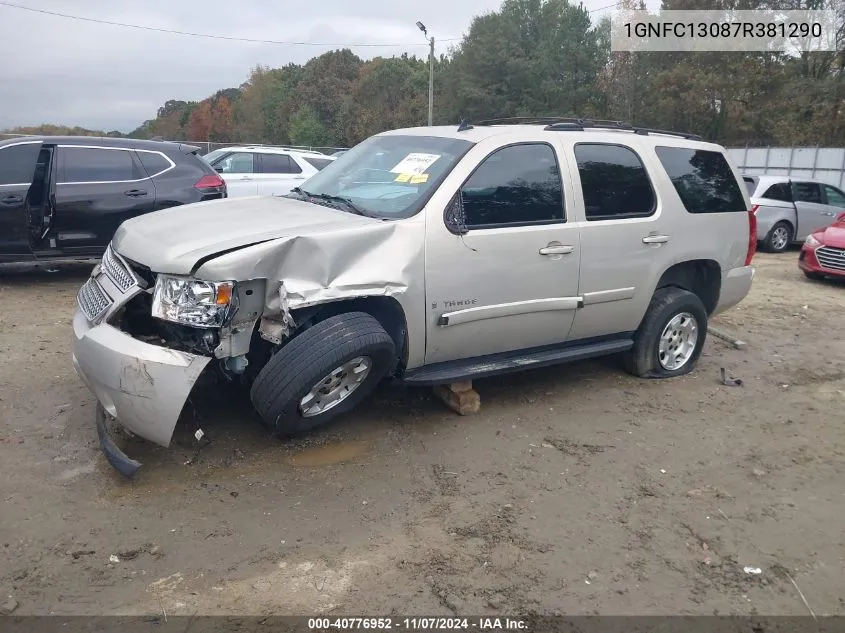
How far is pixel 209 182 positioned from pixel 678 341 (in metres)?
5.71

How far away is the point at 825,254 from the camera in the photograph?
10.5m

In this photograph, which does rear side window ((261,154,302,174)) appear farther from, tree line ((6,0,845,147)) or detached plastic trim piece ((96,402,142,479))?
tree line ((6,0,845,147))

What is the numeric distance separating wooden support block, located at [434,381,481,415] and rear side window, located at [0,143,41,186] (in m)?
5.49

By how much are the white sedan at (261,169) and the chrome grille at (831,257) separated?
7.91 meters

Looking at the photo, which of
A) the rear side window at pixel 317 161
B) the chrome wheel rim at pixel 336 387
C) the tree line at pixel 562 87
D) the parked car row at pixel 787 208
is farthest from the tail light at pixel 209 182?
the tree line at pixel 562 87

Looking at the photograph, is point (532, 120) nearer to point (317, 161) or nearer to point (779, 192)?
point (317, 161)

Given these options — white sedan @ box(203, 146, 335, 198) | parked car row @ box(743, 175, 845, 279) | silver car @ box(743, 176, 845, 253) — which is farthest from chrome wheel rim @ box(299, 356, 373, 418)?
silver car @ box(743, 176, 845, 253)

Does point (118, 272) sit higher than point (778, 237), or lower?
higher

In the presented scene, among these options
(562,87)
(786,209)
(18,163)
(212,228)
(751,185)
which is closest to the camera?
(212,228)

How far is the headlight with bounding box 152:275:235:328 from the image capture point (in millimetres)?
3621

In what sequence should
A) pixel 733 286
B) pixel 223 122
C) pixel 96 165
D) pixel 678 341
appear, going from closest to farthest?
pixel 678 341 < pixel 733 286 < pixel 96 165 < pixel 223 122

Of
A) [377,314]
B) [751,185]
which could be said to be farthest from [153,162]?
[751,185]

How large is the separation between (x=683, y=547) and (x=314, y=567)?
1.79 metres

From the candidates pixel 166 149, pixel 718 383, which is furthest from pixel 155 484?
pixel 166 149
